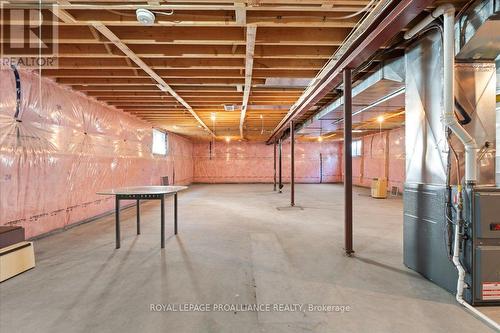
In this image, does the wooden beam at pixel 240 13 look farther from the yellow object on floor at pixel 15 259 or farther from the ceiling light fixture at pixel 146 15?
the yellow object on floor at pixel 15 259

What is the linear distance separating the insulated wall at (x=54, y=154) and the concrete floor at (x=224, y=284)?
0.58m

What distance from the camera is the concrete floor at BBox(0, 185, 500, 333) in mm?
1699

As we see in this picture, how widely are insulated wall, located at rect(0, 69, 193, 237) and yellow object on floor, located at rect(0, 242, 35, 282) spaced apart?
3.17ft

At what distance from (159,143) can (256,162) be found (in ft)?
20.1

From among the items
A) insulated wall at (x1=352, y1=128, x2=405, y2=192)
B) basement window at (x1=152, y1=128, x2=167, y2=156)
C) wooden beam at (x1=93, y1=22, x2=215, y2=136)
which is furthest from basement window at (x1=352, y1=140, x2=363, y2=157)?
wooden beam at (x1=93, y1=22, x2=215, y2=136)

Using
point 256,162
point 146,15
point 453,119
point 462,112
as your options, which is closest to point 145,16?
point 146,15

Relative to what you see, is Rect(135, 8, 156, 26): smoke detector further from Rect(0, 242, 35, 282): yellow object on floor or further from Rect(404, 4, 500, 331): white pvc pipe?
Rect(0, 242, 35, 282): yellow object on floor

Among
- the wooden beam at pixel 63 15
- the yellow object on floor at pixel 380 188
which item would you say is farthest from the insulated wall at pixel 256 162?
the wooden beam at pixel 63 15

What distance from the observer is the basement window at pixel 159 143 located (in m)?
8.38

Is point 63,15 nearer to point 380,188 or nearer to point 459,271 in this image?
point 459,271

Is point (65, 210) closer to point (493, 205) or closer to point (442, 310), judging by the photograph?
point (442, 310)

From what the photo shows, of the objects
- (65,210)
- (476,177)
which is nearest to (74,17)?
(65,210)

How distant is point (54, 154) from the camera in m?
3.92

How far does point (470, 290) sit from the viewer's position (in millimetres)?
1912
